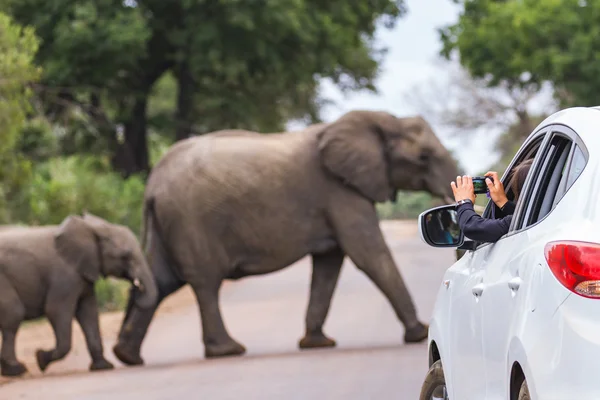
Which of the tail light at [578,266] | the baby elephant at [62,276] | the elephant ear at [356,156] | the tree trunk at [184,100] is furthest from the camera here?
the tree trunk at [184,100]

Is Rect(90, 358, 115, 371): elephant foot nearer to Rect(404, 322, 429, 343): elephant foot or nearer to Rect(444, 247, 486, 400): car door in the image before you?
Rect(404, 322, 429, 343): elephant foot

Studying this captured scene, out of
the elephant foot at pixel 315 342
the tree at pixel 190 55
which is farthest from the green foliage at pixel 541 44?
the elephant foot at pixel 315 342

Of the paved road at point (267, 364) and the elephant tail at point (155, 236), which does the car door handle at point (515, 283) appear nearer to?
the paved road at point (267, 364)

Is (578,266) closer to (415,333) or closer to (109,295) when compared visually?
(415,333)

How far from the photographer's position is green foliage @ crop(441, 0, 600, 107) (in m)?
39.1

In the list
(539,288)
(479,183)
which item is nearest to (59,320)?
(479,183)

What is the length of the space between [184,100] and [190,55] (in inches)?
127

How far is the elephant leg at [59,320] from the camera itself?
15094 millimetres

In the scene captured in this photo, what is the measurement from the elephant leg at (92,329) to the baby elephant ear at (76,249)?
308mm

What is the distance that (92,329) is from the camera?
51.2 ft

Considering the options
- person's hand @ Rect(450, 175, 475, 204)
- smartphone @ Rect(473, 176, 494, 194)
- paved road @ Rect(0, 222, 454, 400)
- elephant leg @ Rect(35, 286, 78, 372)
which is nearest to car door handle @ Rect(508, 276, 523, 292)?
person's hand @ Rect(450, 175, 475, 204)

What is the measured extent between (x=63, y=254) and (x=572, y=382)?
11.9 metres

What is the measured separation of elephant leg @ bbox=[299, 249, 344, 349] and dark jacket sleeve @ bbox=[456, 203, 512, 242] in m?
10.7

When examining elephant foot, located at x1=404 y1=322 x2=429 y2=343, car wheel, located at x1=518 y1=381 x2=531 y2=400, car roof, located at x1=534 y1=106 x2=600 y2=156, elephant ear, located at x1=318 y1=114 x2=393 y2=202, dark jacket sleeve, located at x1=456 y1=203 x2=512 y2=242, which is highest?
car roof, located at x1=534 y1=106 x2=600 y2=156
